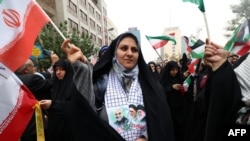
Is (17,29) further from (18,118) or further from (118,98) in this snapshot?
(118,98)

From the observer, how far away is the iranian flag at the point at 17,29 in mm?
2346

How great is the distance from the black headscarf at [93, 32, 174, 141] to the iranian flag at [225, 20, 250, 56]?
82 cm


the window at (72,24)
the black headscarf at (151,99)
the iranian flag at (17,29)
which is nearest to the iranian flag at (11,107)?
the iranian flag at (17,29)

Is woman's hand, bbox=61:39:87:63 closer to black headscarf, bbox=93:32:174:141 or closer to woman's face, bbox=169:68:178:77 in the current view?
black headscarf, bbox=93:32:174:141

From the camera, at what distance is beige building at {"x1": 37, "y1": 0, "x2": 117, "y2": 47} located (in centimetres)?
3152

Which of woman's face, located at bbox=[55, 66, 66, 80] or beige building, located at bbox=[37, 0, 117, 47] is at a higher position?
beige building, located at bbox=[37, 0, 117, 47]

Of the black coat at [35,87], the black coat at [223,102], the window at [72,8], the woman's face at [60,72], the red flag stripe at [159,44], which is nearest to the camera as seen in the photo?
the black coat at [223,102]

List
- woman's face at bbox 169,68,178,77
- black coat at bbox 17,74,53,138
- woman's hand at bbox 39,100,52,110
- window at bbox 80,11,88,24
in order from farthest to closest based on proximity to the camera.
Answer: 1. window at bbox 80,11,88,24
2. woman's face at bbox 169,68,178,77
3. black coat at bbox 17,74,53,138
4. woman's hand at bbox 39,100,52,110

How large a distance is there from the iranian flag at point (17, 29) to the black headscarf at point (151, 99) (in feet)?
1.91

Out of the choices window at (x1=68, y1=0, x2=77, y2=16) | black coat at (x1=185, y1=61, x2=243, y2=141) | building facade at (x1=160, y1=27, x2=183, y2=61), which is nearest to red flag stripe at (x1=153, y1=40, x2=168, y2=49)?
building facade at (x1=160, y1=27, x2=183, y2=61)

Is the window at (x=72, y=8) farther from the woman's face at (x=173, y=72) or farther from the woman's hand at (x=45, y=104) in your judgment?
the woman's hand at (x=45, y=104)

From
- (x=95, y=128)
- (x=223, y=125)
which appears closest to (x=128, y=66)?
(x=95, y=128)

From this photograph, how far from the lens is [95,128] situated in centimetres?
213

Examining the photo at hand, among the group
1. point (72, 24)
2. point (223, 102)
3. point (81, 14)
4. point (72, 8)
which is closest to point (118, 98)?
point (223, 102)
